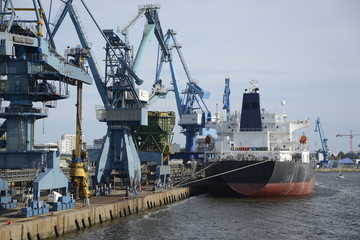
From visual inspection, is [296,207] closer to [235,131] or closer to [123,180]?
[235,131]

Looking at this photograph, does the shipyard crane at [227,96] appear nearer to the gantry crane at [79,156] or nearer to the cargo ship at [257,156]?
the cargo ship at [257,156]

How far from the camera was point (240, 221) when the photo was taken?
38438 millimetres

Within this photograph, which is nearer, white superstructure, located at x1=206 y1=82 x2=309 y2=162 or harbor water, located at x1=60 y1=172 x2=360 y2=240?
harbor water, located at x1=60 y1=172 x2=360 y2=240

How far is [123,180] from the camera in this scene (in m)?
58.4

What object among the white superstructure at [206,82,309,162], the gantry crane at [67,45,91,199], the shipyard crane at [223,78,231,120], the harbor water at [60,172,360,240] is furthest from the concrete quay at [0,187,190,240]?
the shipyard crane at [223,78,231,120]

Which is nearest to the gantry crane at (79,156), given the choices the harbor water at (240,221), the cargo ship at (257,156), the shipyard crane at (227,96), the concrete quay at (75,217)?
the concrete quay at (75,217)

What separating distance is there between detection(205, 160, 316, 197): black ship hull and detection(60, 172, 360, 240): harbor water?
112 cm

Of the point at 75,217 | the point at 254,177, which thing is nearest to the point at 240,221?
the point at 254,177

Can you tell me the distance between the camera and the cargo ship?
50.8 m

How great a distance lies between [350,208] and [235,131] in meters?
18.1

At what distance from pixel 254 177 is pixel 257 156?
5546mm

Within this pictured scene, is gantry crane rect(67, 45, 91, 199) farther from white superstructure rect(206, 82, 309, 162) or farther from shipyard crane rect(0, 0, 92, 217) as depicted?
white superstructure rect(206, 82, 309, 162)

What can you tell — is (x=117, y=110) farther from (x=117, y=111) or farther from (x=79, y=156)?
(x=79, y=156)

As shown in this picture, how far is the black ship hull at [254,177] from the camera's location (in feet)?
165
